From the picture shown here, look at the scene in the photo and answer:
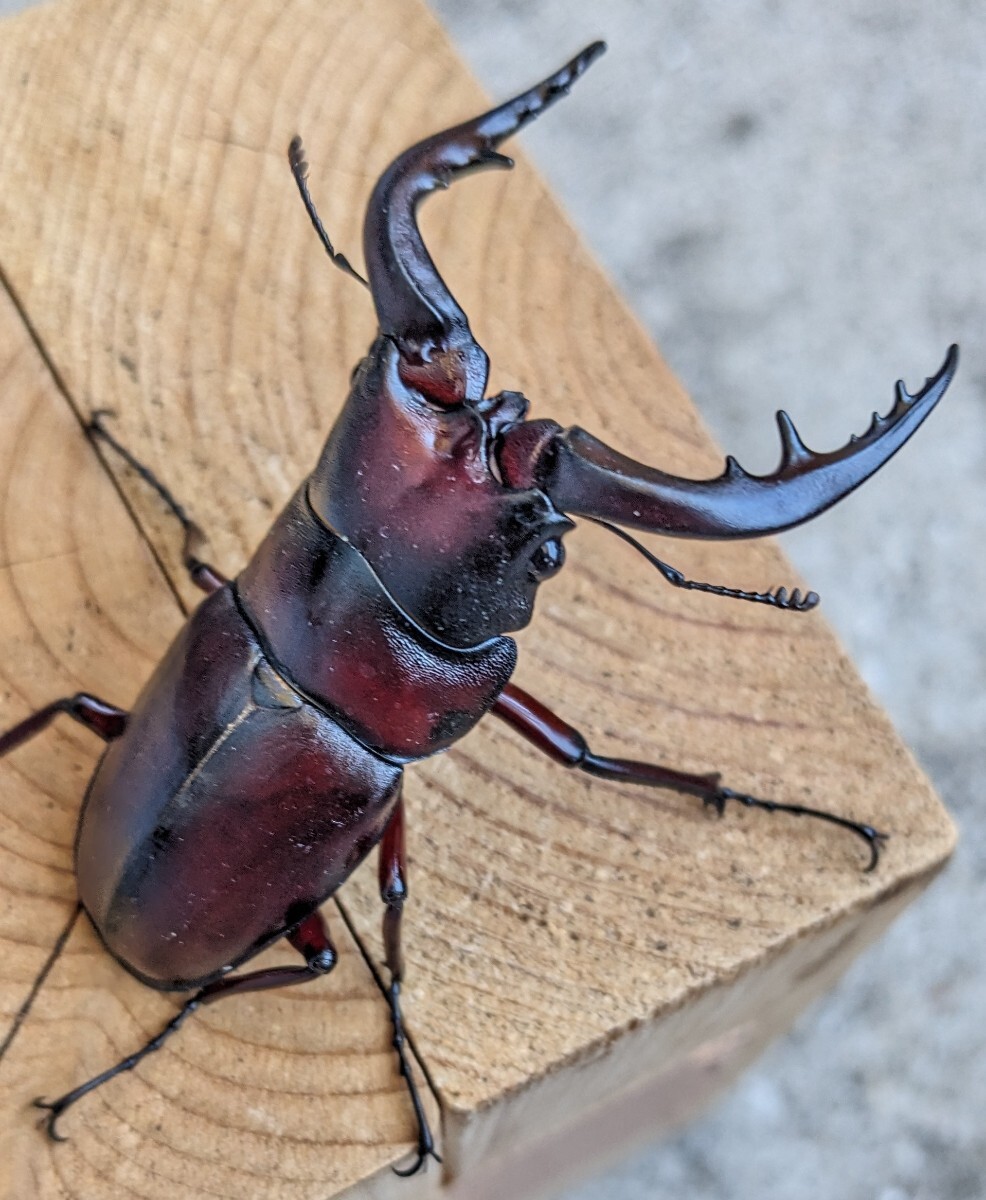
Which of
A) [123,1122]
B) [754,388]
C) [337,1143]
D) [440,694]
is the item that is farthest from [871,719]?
[754,388]

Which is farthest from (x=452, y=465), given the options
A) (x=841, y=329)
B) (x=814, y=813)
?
(x=841, y=329)

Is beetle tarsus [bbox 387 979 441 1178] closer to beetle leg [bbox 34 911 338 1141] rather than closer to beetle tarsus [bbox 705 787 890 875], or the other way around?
beetle leg [bbox 34 911 338 1141]

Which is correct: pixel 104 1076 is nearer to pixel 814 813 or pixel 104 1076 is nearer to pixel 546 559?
pixel 546 559

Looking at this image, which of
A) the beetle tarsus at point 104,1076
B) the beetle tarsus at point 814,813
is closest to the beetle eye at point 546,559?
the beetle tarsus at point 814,813

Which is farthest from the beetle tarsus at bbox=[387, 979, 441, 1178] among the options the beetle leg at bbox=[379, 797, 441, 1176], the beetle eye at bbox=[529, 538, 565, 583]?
the beetle eye at bbox=[529, 538, 565, 583]

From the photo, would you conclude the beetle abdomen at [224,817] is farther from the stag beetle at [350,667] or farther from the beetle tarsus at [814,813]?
the beetle tarsus at [814,813]

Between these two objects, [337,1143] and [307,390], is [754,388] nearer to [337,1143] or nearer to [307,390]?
[307,390]
